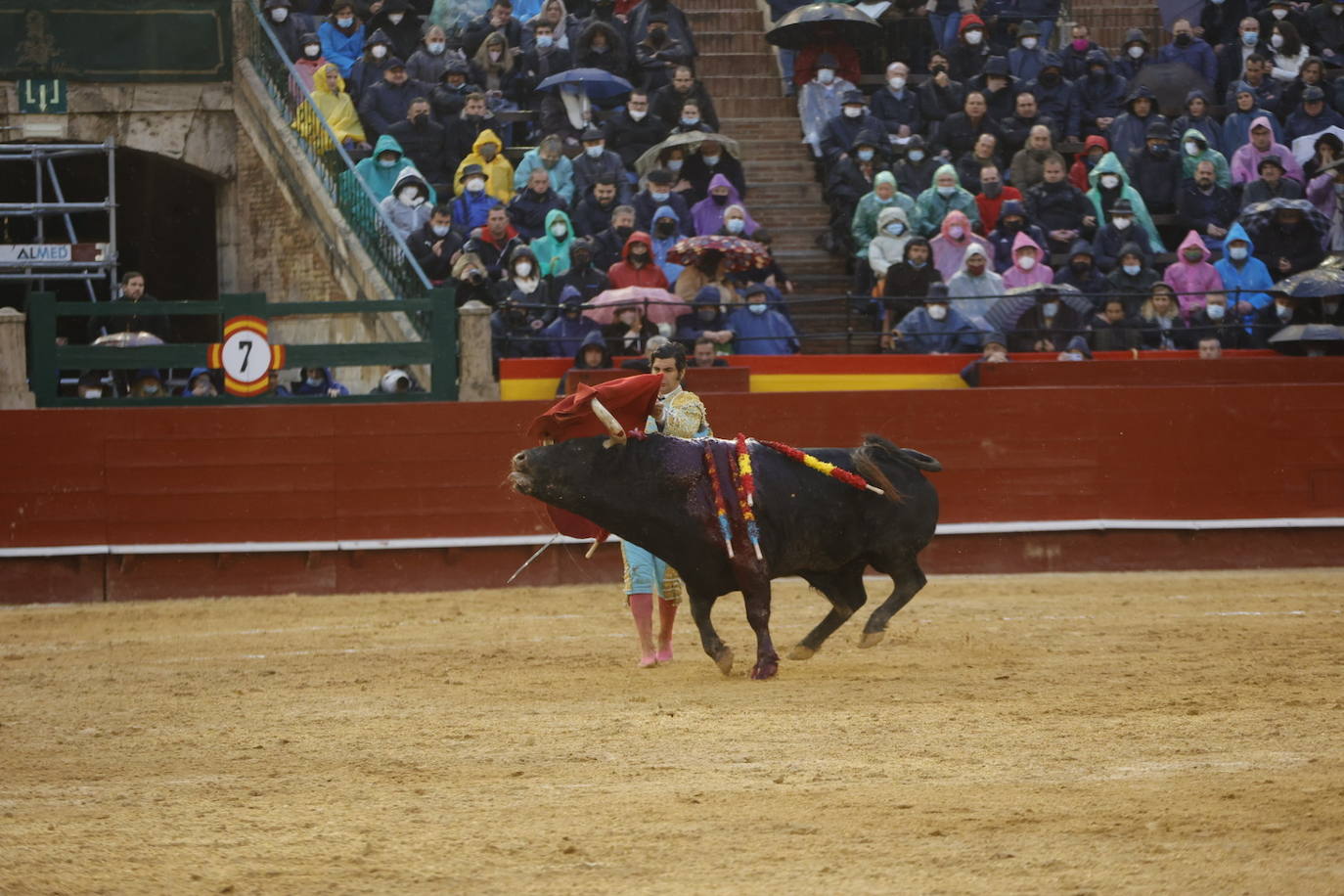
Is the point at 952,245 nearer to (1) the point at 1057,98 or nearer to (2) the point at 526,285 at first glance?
(1) the point at 1057,98

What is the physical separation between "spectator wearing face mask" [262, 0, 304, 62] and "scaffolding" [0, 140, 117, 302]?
6.08ft

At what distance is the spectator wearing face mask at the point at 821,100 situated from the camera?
56.1ft

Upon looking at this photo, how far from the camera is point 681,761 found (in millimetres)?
6121

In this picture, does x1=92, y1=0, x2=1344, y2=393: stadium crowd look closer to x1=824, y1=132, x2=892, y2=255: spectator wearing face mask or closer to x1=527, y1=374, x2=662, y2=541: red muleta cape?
x1=824, y1=132, x2=892, y2=255: spectator wearing face mask

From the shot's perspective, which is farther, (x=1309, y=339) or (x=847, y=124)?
(x=847, y=124)

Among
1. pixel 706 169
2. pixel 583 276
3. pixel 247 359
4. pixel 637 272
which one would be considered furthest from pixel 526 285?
pixel 706 169

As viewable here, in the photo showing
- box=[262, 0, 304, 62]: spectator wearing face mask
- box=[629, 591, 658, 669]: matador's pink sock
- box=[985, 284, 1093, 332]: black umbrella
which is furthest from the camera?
box=[262, 0, 304, 62]: spectator wearing face mask

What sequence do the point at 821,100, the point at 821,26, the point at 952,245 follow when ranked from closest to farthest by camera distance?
the point at 952,245, the point at 821,100, the point at 821,26

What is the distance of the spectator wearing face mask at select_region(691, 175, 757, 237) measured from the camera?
49.5ft

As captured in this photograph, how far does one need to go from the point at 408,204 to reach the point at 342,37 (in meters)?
2.59

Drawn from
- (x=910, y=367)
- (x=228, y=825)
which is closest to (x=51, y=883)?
(x=228, y=825)

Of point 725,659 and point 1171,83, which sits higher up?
point 1171,83

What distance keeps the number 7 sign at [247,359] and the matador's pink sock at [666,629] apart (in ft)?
16.2

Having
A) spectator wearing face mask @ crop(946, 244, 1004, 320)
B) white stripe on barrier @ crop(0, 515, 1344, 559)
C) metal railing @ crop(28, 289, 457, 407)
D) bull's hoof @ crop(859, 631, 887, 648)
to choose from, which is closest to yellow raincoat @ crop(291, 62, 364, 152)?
metal railing @ crop(28, 289, 457, 407)
